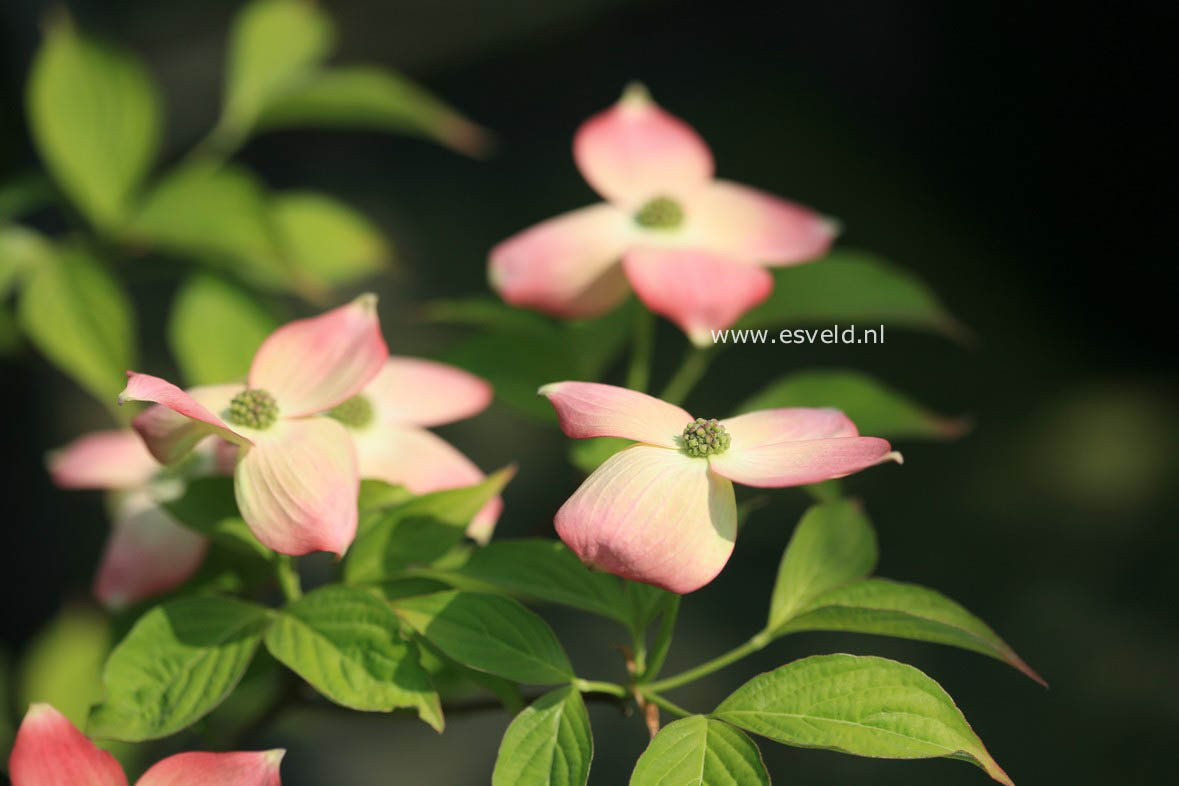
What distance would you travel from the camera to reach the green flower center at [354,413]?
45 cm

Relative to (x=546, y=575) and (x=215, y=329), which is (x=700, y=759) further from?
(x=215, y=329)

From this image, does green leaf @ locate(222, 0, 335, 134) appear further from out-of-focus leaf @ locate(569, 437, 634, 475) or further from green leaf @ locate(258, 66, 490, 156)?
out-of-focus leaf @ locate(569, 437, 634, 475)

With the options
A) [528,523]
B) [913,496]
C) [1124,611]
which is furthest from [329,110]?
[1124,611]

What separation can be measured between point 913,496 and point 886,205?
59 cm

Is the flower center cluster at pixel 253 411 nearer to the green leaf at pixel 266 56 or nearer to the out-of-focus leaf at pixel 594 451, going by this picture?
the out-of-focus leaf at pixel 594 451

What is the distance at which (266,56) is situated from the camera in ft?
2.53

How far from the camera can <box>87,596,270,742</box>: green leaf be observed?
0.38 metres

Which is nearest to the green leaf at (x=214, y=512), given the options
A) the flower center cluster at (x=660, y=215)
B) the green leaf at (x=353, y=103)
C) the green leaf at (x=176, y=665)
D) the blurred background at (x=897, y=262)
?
the green leaf at (x=176, y=665)

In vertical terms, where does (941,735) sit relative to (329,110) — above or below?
below

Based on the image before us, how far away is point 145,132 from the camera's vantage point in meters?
0.69

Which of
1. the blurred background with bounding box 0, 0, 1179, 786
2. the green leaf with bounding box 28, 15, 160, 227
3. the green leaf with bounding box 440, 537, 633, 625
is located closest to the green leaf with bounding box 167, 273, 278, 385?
the green leaf with bounding box 28, 15, 160, 227

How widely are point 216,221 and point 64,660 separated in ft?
1.18

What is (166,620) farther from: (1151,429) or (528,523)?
(1151,429)

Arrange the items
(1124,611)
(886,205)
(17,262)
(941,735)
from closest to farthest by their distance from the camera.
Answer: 1. (941,735)
2. (17,262)
3. (1124,611)
4. (886,205)
